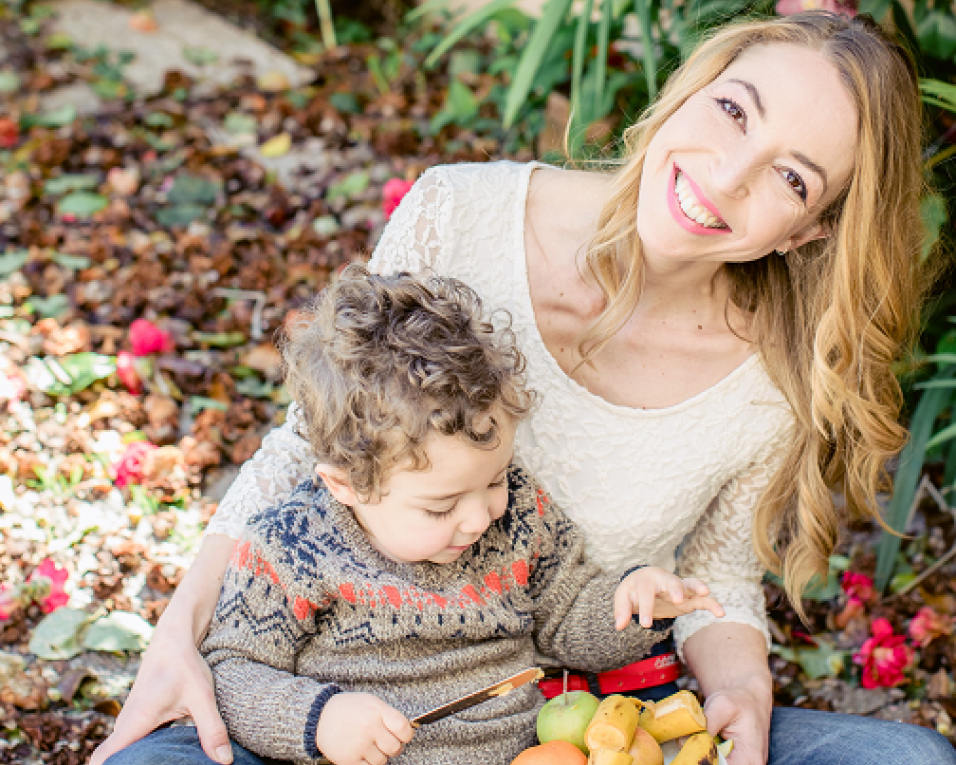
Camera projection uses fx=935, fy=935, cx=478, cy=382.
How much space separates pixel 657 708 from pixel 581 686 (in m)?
0.23

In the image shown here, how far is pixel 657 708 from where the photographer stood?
1.59m

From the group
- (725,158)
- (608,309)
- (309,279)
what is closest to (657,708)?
(608,309)

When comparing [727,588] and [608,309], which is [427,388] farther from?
[727,588]

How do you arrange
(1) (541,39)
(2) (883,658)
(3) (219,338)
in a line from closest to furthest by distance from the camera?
(2) (883,658), (1) (541,39), (3) (219,338)

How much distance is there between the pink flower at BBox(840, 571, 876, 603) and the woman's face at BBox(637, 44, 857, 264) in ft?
3.96

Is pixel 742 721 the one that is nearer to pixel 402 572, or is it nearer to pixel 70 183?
pixel 402 572

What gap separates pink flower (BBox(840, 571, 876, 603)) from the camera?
2.46m

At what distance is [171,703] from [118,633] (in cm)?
70

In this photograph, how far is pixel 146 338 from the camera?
8.60ft

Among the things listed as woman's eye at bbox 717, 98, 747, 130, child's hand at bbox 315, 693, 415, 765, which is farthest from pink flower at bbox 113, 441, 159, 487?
woman's eye at bbox 717, 98, 747, 130

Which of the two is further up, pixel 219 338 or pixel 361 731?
pixel 361 731

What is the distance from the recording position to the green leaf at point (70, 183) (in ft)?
11.1

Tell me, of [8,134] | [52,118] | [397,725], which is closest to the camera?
[397,725]

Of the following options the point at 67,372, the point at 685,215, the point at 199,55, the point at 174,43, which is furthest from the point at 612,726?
the point at 174,43
